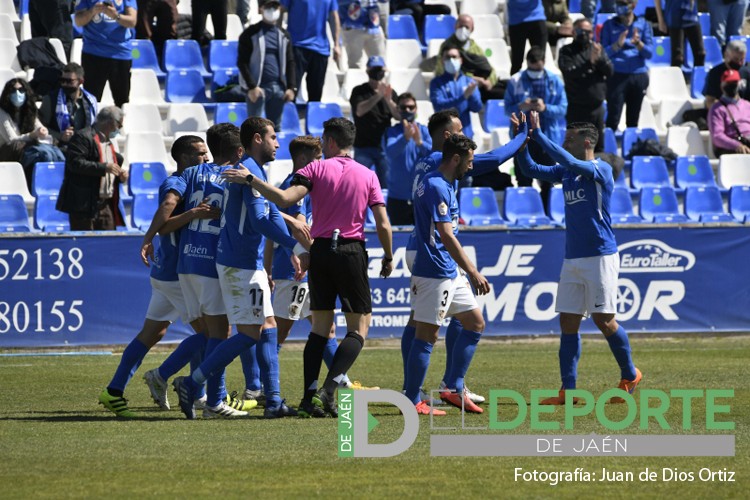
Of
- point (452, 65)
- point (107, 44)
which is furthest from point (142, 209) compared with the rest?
point (452, 65)

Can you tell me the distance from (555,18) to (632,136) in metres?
2.98

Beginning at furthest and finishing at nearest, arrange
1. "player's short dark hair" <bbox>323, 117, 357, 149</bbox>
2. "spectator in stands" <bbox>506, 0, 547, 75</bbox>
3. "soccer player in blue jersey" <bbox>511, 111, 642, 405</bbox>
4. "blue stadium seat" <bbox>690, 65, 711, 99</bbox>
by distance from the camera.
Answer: "blue stadium seat" <bbox>690, 65, 711, 99</bbox> < "spectator in stands" <bbox>506, 0, 547, 75</bbox> < "soccer player in blue jersey" <bbox>511, 111, 642, 405</bbox> < "player's short dark hair" <bbox>323, 117, 357, 149</bbox>

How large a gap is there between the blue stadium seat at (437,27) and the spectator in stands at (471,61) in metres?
1.20

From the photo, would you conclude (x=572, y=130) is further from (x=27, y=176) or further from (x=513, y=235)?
(x=27, y=176)

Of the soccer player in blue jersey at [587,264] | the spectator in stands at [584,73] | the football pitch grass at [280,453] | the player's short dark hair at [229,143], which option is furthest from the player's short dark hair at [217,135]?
the spectator in stands at [584,73]

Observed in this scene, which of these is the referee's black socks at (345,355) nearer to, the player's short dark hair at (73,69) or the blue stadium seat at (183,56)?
the player's short dark hair at (73,69)

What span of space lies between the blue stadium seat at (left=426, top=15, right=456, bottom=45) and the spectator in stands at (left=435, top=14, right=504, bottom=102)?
47.2 inches

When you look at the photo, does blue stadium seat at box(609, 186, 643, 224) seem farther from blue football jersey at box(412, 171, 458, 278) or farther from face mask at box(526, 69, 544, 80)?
blue football jersey at box(412, 171, 458, 278)

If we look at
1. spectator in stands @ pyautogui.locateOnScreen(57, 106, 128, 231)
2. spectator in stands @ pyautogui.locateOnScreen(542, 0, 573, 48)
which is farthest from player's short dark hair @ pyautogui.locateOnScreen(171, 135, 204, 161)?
spectator in stands @ pyautogui.locateOnScreen(542, 0, 573, 48)

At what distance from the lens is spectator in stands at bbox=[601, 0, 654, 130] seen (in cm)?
2150

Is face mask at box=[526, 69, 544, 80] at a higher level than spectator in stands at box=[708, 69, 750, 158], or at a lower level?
higher

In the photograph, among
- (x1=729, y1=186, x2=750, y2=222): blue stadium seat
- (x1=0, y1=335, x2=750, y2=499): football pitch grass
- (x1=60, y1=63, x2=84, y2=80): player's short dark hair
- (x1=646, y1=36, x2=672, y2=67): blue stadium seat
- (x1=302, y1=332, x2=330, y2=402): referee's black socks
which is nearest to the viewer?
(x1=0, y1=335, x2=750, y2=499): football pitch grass

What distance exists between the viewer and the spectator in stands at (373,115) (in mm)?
18984

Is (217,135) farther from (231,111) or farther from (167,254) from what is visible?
(231,111)
